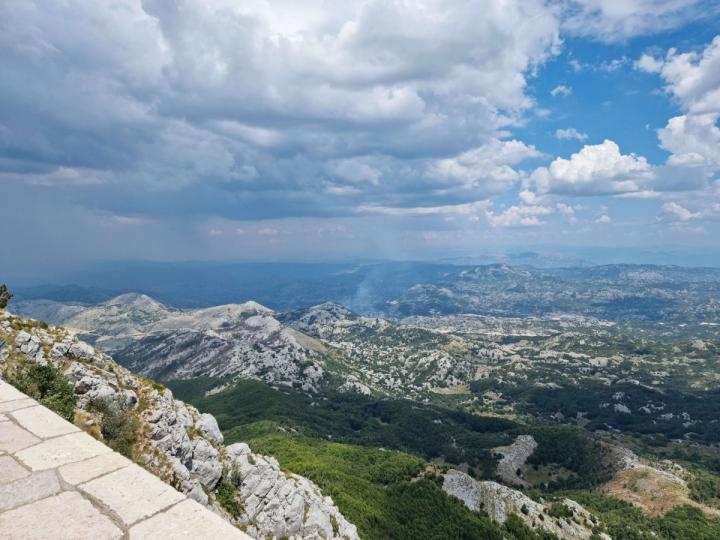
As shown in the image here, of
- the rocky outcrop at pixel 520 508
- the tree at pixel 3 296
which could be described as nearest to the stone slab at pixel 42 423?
the tree at pixel 3 296

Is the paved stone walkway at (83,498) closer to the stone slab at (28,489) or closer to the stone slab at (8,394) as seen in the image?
the stone slab at (28,489)

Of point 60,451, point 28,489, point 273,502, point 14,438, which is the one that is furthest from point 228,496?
point 28,489

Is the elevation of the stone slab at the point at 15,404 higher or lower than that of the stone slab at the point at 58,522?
higher

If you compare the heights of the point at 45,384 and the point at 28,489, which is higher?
the point at 28,489

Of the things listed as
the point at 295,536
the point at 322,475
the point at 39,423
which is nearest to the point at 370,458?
the point at 322,475

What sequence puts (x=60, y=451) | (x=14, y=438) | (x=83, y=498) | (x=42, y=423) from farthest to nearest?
(x=42, y=423), (x=14, y=438), (x=60, y=451), (x=83, y=498)

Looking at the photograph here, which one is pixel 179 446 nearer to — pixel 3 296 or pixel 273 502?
pixel 273 502
